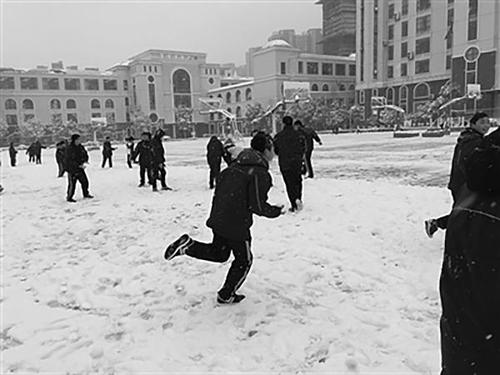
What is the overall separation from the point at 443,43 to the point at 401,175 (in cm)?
5905

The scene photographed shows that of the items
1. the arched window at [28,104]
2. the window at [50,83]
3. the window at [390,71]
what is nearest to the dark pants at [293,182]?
the window at [390,71]

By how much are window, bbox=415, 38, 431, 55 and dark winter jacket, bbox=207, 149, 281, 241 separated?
69.3m

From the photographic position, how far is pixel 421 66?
67.2 m

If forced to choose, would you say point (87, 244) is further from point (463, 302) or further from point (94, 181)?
point (94, 181)

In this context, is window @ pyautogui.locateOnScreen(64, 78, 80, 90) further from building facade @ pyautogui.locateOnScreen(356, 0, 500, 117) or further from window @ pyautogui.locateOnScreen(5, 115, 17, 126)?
building facade @ pyautogui.locateOnScreen(356, 0, 500, 117)

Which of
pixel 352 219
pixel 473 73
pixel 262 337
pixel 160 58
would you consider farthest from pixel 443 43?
pixel 262 337

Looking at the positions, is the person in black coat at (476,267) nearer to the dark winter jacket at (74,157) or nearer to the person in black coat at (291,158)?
the person in black coat at (291,158)

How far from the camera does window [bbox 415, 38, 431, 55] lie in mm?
65938

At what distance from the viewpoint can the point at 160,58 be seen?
9812 cm

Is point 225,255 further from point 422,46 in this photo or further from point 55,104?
point 55,104

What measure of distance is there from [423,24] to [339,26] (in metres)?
44.9

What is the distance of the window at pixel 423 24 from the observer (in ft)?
214

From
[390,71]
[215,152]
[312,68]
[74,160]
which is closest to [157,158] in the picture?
[215,152]

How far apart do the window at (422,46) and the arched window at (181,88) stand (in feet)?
167
